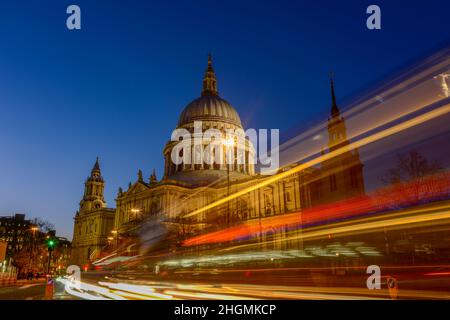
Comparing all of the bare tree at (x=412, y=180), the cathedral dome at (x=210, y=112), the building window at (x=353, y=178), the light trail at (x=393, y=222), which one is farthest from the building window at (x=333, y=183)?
the cathedral dome at (x=210, y=112)

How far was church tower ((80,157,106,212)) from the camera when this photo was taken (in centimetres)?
11881

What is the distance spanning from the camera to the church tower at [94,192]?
390ft

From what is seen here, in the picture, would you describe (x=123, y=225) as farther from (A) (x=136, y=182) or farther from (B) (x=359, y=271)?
(B) (x=359, y=271)

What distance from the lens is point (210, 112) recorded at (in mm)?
98500

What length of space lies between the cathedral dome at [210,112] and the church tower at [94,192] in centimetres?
4199

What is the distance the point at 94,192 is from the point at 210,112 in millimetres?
53408

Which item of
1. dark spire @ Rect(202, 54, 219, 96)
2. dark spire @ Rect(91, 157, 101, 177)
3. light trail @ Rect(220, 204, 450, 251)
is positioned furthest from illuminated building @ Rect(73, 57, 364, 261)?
light trail @ Rect(220, 204, 450, 251)

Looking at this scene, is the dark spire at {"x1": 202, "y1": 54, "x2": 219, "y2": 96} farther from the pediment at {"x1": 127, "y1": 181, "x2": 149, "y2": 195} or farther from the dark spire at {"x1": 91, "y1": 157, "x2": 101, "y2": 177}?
the dark spire at {"x1": 91, "y1": 157, "x2": 101, "y2": 177}

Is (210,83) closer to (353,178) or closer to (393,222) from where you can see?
(353,178)

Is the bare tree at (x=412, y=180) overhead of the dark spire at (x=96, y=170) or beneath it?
beneath

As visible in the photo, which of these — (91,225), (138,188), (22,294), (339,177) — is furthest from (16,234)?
(339,177)

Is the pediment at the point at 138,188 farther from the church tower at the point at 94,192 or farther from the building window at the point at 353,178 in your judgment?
the building window at the point at 353,178

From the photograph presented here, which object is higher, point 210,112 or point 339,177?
point 210,112
